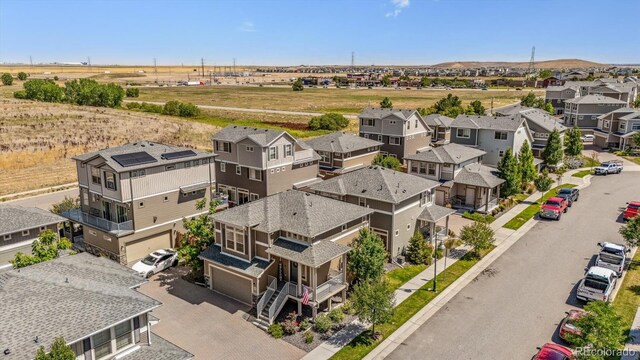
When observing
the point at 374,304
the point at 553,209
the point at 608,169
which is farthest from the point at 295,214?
the point at 608,169

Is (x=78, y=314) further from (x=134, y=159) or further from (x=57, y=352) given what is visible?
(x=134, y=159)

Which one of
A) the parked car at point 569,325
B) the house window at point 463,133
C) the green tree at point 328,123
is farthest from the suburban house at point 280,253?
the green tree at point 328,123

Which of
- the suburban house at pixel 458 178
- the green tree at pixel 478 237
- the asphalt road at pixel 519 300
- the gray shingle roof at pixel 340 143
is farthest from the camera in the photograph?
the gray shingle roof at pixel 340 143

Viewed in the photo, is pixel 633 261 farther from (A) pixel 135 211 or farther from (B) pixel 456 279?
(A) pixel 135 211

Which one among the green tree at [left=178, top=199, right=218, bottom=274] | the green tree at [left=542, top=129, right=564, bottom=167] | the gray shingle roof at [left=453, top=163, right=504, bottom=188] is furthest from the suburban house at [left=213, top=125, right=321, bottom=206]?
the green tree at [left=542, top=129, right=564, bottom=167]

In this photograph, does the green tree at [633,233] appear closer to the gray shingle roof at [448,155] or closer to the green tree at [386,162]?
the gray shingle roof at [448,155]

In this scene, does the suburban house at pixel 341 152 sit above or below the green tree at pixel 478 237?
above

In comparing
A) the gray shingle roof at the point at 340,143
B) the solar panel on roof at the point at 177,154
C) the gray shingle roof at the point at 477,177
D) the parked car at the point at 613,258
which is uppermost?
the solar panel on roof at the point at 177,154
